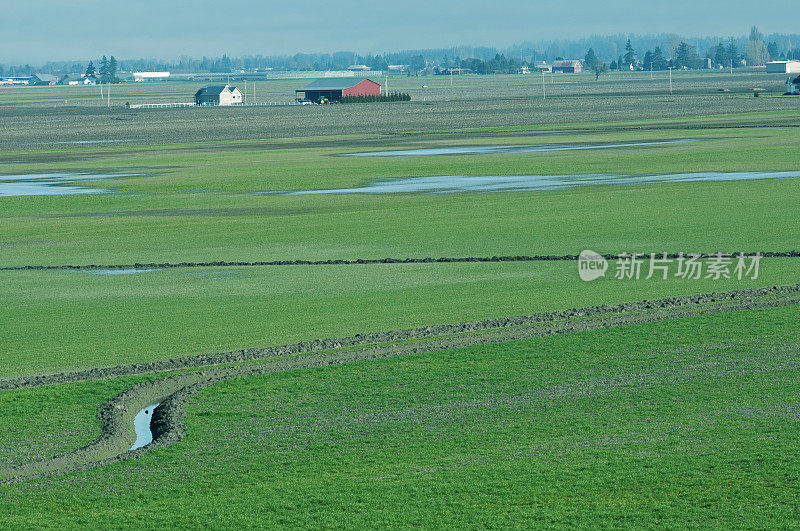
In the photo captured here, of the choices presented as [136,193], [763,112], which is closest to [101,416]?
[136,193]

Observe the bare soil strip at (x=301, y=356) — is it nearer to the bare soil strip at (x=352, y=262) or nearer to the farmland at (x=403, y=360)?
the farmland at (x=403, y=360)

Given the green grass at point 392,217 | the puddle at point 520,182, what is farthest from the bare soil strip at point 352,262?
the puddle at point 520,182

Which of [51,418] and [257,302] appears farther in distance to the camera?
[257,302]

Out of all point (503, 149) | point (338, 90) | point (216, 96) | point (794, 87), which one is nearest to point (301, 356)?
point (503, 149)

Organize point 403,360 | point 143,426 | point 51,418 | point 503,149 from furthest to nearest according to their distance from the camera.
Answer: point 503,149 < point 403,360 < point 51,418 < point 143,426

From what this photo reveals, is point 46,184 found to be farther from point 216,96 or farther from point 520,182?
point 216,96

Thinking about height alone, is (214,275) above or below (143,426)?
above

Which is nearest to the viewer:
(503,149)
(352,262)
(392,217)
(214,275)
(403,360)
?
(403,360)
